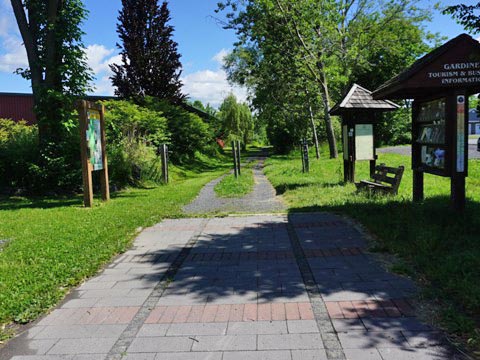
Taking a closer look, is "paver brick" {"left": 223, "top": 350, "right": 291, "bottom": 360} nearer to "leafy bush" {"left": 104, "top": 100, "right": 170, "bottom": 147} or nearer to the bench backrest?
the bench backrest

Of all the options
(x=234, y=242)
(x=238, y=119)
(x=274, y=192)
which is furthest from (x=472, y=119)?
(x=234, y=242)

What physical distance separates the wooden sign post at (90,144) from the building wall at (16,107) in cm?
3067

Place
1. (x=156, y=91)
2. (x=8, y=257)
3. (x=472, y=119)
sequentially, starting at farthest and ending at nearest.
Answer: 1. (x=472, y=119)
2. (x=156, y=91)
3. (x=8, y=257)

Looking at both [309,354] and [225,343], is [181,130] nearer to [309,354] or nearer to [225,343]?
[225,343]

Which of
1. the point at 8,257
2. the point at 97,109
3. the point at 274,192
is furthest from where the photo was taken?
the point at 274,192

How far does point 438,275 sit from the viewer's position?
4.42 metres

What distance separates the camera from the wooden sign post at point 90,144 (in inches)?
417

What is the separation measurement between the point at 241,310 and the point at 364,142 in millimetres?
8687

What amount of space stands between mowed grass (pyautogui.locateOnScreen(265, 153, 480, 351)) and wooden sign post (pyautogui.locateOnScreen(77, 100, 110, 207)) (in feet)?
16.1

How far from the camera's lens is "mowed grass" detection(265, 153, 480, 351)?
3.81 m

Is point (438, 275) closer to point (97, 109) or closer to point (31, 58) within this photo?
point (97, 109)

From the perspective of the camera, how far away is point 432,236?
5562 millimetres

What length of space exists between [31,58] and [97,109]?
3.55 metres

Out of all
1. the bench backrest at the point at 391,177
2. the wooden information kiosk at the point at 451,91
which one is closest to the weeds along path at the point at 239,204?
the bench backrest at the point at 391,177
